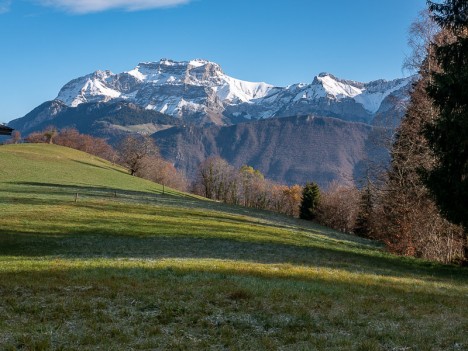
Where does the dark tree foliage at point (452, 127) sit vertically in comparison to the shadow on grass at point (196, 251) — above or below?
above

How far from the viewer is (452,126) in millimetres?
19344

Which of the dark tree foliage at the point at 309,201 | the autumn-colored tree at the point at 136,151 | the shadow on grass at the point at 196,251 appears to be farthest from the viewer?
the autumn-colored tree at the point at 136,151

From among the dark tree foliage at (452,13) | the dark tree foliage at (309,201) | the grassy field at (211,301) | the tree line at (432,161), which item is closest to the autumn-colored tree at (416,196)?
the tree line at (432,161)

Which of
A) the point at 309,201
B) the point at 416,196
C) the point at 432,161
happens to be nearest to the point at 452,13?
the point at 432,161

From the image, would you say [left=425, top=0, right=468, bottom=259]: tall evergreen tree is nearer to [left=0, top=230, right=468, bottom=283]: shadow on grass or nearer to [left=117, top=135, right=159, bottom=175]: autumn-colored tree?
[left=0, top=230, right=468, bottom=283]: shadow on grass

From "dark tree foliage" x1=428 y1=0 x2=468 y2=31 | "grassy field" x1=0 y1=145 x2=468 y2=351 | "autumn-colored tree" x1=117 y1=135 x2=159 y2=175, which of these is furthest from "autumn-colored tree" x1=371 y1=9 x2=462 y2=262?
"autumn-colored tree" x1=117 y1=135 x2=159 y2=175

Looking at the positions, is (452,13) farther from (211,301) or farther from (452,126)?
(211,301)

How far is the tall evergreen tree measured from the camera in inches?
766

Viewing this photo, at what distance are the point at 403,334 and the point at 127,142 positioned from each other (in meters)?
117

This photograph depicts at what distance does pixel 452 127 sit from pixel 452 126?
57 mm

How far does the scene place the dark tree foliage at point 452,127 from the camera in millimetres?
19453

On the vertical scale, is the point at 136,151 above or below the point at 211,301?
above

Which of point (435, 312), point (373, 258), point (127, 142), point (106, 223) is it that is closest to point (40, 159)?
point (127, 142)

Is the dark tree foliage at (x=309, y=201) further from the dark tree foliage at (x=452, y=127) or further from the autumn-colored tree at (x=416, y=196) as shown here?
the dark tree foliage at (x=452, y=127)
